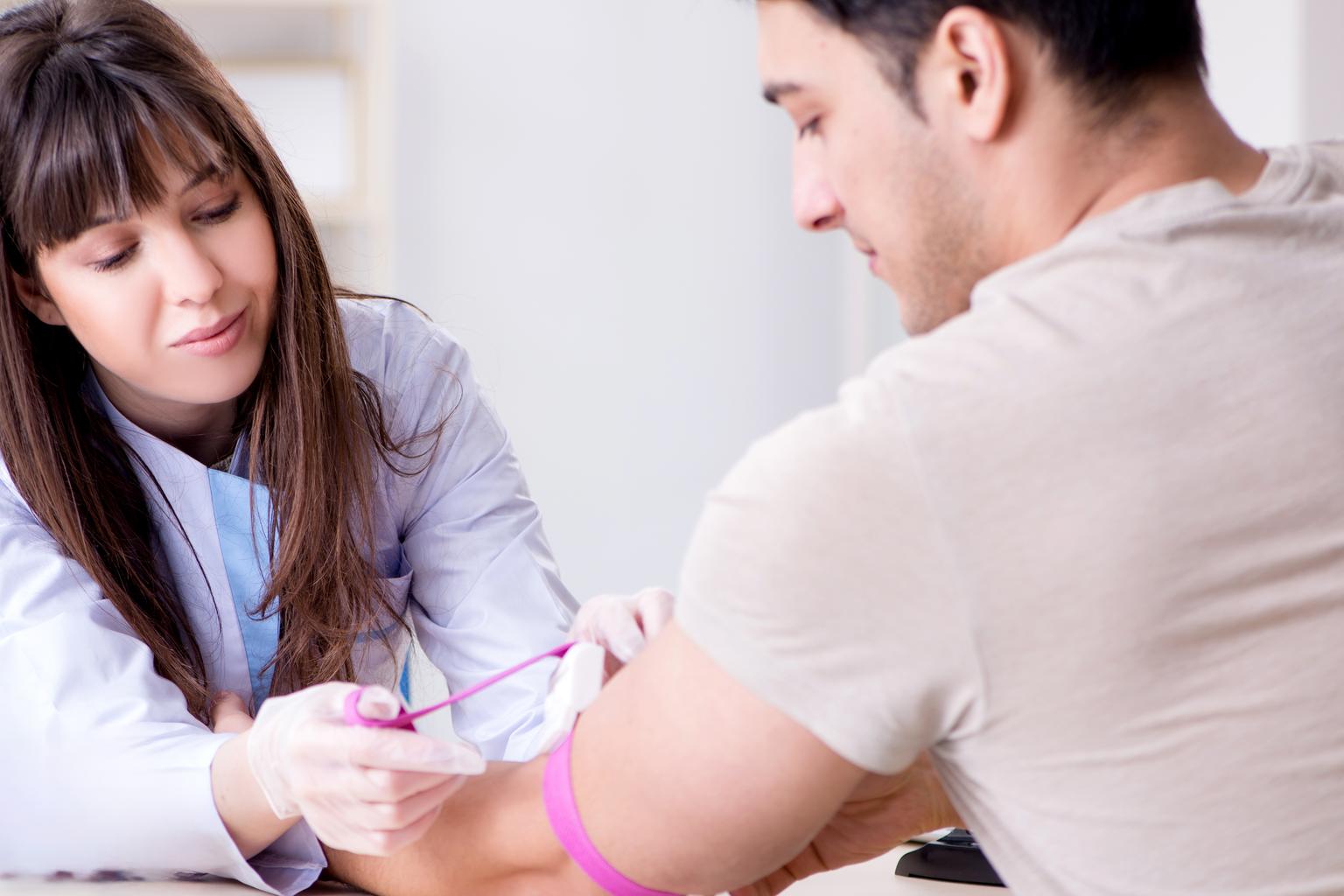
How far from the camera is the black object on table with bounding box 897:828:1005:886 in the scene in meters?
1.07

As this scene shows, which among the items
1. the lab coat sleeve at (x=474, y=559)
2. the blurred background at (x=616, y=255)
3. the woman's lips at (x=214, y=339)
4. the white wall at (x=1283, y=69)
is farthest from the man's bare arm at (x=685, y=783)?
the blurred background at (x=616, y=255)

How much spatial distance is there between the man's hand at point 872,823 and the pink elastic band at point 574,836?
0.18 meters

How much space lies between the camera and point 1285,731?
0.73 meters

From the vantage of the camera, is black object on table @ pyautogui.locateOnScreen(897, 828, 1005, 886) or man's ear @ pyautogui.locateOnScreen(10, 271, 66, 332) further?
man's ear @ pyautogui.locateOnScreen(10, 271, 66, 332)

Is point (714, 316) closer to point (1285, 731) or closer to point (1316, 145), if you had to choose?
point (1316, 145)

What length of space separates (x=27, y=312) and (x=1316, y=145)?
1140 mm

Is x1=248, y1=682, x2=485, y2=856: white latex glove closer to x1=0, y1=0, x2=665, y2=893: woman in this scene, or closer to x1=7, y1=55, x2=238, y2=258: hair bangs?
x1=0, y1=0, x2=665, y2=893: woman

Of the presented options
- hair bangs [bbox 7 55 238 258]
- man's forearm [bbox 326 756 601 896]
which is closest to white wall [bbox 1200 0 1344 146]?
hair bangs [bbox 7 55 238 258]

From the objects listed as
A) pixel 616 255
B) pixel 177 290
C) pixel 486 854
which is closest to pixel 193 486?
pixel 177 290

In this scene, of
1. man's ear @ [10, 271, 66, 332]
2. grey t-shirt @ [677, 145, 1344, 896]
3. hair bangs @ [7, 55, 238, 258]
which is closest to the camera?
grey t-shirt @ [677, 145, 1344, 896]

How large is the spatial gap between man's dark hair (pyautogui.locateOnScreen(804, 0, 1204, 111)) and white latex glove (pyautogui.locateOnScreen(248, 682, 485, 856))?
1.73ft

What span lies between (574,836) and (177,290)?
0.66m

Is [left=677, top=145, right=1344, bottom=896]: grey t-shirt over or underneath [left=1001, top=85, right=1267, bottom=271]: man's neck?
underneath

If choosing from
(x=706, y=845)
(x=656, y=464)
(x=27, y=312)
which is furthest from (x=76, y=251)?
(x=656, y=464)
